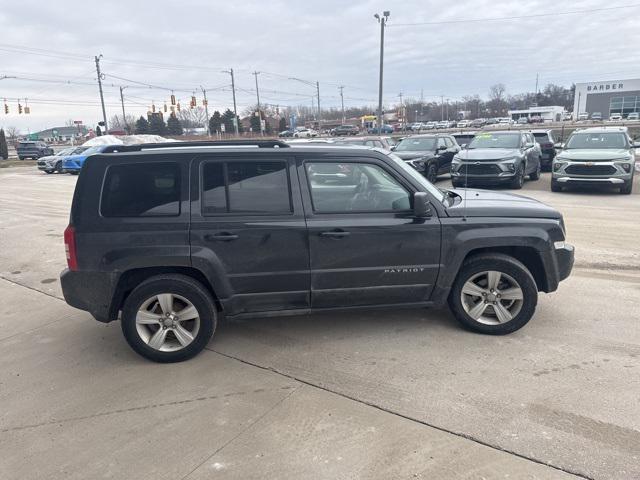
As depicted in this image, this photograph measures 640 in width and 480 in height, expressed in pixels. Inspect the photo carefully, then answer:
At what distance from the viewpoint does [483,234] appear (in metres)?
4.21

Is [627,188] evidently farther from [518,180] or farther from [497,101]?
[497,101]

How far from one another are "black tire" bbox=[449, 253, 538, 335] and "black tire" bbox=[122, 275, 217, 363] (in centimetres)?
219

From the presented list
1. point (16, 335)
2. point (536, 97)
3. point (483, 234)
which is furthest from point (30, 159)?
point (536, 97)

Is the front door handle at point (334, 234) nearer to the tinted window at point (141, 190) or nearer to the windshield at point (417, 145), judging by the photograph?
the tinted window at point (141, 190)

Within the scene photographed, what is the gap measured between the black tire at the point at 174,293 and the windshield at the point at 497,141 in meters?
13.6

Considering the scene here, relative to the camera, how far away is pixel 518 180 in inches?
559

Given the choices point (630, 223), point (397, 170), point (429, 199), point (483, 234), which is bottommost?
point (630, 223)

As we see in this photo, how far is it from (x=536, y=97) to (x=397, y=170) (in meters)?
143

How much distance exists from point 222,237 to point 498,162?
11960mm

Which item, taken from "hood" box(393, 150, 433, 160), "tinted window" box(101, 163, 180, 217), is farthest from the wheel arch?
"hood" box(393, 150, 433, 160)

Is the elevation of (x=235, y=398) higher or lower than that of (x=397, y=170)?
lower

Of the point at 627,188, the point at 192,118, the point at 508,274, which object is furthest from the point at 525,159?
the point at 192,118

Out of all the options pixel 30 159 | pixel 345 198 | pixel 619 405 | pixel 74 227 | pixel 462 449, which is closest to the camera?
pixel 462 449

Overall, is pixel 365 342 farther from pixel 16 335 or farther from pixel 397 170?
pixel 16 335
